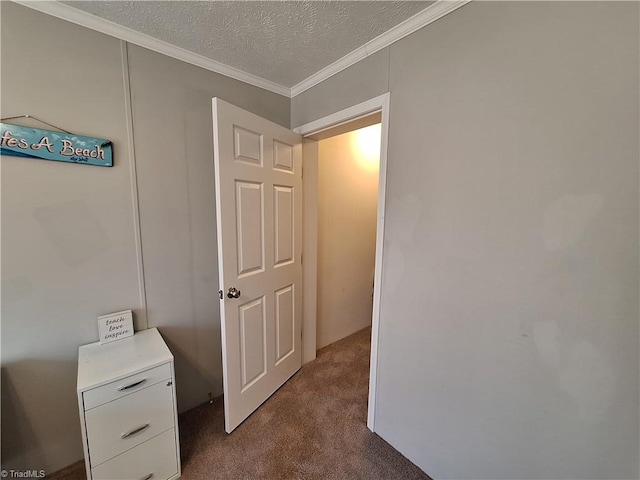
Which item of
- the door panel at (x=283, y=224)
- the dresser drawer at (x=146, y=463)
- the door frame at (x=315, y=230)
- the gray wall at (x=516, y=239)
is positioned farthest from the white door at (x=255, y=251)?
the gray wall at (x=516, y=239)

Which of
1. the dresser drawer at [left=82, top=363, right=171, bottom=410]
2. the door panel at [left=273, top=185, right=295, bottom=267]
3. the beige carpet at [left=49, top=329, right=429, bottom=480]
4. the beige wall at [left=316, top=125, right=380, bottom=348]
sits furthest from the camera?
the beige wall at [left=316, top=125, right=380, bottom=348]

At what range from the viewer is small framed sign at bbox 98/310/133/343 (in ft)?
4.48

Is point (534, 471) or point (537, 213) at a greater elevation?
point (537, 213)

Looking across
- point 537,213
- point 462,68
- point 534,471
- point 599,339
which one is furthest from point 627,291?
point 462,68

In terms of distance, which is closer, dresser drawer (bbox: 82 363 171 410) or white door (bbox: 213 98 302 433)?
dresser drawer (bbox: 82 363 171 410)

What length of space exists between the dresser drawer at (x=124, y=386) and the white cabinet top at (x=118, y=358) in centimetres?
3

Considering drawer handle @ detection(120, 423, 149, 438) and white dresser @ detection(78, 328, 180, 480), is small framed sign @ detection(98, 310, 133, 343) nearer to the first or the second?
white dresser @ detection(78, 328, 180, 480)

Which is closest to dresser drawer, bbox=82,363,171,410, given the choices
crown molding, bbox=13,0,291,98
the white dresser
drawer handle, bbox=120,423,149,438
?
the white dresser

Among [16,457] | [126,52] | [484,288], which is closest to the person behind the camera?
[484,288]

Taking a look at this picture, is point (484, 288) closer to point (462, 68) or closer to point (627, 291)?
point (627, 291)

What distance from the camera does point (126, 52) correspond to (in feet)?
4.41

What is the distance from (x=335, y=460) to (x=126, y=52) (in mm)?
2451

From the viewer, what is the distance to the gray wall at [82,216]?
116cm

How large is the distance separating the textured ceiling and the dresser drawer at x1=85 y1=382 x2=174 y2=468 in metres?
1.74
